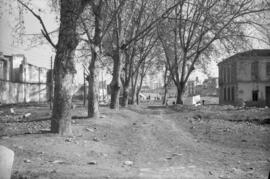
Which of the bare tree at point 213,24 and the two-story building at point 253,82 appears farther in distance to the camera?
the two-story building at point 253,82

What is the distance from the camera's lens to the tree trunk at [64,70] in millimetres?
10344

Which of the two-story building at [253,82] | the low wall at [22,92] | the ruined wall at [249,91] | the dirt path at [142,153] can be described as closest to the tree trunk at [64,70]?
the dirt path at [142,153]

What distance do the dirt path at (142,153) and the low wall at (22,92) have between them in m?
28.8

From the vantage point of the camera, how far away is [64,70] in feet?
34.1

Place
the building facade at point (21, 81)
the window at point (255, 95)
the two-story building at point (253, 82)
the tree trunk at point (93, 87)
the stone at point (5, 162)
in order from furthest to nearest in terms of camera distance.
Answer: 1. the window at point (255, 95)
2. the two-story building at point (253, 82)
3. the building facade at point (21, 81)
4. the tree trunk at point (93, 87)
5. the stone at point (5, 162)

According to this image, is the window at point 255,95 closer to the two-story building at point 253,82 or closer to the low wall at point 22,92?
the two-story building at point 253,82

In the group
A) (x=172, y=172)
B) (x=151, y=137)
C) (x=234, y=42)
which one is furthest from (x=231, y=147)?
(x=234, y=42)

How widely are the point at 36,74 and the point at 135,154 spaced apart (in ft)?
153

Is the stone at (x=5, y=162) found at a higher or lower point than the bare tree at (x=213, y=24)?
lower

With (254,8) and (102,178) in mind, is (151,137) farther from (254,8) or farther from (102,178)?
(254,8)

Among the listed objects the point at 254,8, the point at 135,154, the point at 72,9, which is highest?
the point at 254,8

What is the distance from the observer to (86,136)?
10688mm

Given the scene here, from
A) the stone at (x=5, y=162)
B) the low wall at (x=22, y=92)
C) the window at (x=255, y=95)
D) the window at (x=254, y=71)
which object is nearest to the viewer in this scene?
the stone at (x=5, y=162)

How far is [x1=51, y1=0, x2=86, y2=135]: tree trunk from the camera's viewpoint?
1034cm
